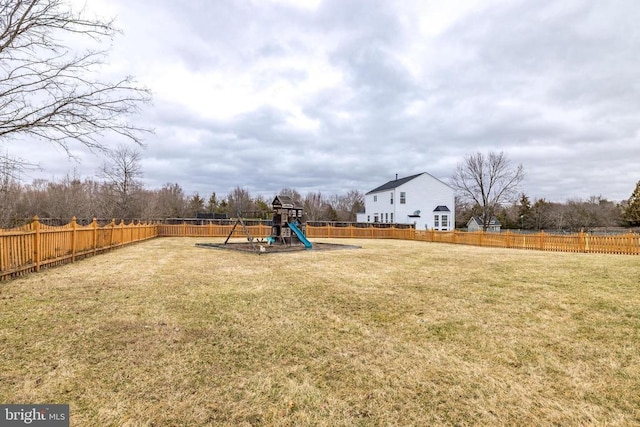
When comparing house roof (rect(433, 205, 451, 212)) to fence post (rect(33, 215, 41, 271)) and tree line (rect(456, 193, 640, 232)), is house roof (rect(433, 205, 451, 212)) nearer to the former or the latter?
tree line (rect(456, 193, 640, 232))

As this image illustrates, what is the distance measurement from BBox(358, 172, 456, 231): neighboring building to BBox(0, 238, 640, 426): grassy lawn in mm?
31712

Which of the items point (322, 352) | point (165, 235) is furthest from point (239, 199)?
point (322, 352)

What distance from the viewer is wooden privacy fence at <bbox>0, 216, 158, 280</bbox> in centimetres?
760

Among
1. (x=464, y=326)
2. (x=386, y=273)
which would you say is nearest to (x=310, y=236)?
(x=386, y=273)

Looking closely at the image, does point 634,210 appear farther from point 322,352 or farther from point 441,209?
point 322,352

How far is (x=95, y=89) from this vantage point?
5039 mm

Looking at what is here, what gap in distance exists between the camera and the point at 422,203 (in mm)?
39500

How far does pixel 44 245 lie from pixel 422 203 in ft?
120

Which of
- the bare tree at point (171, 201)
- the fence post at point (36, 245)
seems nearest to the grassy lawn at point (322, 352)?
the fence post at point (36, 245)

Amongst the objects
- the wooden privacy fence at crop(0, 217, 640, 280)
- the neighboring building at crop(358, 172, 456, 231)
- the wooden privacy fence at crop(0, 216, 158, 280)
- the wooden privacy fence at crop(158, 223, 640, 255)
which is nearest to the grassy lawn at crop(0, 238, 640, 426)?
the wooden privacy fence at crop(0, 216, 158, 280)

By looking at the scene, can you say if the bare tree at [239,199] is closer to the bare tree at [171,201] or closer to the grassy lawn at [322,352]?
the bare tree at [171,201]

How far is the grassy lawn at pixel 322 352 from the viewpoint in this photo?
274 cm

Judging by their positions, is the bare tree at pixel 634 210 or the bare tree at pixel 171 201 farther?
the bare tree at pixel 171 201

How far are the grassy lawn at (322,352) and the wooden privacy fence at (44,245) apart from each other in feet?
2.76
